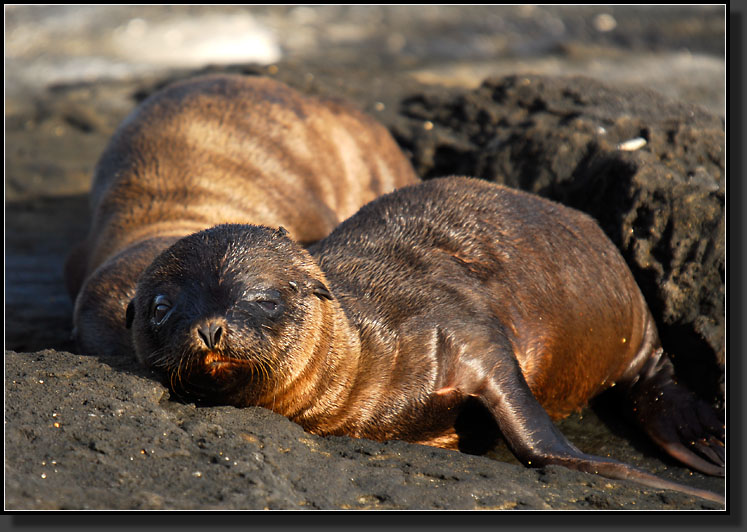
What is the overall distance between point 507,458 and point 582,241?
4.99ft

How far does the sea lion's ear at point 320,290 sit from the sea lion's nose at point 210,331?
65cm

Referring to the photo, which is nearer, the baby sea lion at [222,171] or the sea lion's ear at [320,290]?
the sea lion's ear at [320,290]

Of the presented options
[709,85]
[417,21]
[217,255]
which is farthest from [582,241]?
[417,21]

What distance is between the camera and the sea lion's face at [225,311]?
3854 millimetres

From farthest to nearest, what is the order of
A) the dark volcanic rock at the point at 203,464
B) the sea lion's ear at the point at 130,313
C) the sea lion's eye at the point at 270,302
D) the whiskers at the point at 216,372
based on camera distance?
the sea lion's ear at the point at 130,313
the sea lion's eye at the point at 270,302
the whiskers at the point at 216,372
the dark volcanic rock at the point at 203,464

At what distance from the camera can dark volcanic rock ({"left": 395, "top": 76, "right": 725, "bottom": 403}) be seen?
587 cm

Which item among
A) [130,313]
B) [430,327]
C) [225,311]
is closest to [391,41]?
[430,327]

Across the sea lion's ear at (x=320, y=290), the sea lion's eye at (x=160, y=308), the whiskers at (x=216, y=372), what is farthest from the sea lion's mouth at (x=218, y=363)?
the sea lion's ear at (x=320, y=290)

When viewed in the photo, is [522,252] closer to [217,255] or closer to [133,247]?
[217,255]

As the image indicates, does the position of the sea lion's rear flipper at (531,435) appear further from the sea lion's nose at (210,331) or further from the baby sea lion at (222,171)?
the baby sea lion at (222,171)

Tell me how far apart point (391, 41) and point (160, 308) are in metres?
12.2

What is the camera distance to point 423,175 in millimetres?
8602

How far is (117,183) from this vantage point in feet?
22.6

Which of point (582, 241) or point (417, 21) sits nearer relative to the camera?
point (582, 241)
